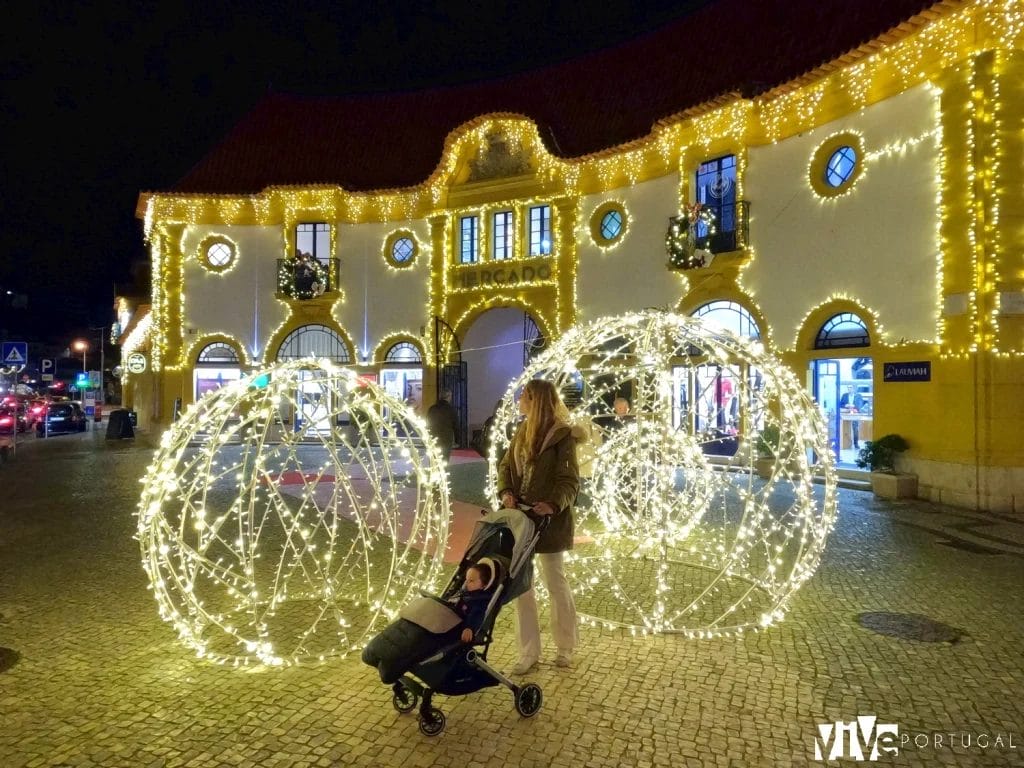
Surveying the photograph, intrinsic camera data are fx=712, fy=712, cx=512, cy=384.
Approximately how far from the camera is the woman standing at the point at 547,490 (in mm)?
4781

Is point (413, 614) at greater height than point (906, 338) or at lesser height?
lesser

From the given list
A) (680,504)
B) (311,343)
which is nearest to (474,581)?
(680,504)

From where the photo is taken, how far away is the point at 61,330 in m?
80.7

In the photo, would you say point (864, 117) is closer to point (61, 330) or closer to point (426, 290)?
point (426, 290)

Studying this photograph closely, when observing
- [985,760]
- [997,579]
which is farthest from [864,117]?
[985,760]

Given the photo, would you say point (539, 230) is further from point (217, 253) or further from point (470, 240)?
point (217, 253)

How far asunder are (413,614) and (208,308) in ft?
70.1

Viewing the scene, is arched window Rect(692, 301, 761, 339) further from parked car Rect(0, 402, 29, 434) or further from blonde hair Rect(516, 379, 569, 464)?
parked car Rect(0, 402, 29, 434)

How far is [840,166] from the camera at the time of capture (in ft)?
45.6

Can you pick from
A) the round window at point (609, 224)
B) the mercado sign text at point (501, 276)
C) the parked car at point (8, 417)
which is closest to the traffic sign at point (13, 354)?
the parked car at point (8, 417)

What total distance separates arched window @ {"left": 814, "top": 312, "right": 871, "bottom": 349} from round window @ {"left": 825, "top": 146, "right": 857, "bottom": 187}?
2.61 meters

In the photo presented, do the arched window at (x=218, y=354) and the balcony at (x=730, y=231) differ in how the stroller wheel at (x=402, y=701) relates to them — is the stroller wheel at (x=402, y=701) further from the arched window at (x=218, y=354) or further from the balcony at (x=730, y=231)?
the arched window at (x=218, y=354)

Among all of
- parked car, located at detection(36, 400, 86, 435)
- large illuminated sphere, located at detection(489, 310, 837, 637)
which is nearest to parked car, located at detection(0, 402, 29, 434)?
parked car, located at detection(36, 400, 86, 435)

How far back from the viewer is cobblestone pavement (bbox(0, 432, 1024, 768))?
3881 mm
